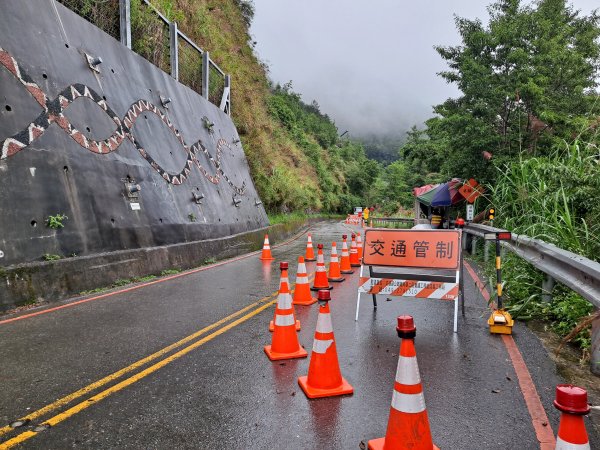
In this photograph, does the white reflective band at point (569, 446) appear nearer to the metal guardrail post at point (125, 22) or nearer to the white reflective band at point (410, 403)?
the white reflective band at point (410, 403)

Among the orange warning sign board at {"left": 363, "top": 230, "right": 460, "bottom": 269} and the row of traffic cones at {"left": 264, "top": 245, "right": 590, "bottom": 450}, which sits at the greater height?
the orange warning sign board at {"left": 363, "top": 230, "right": 460, "bottom": 269}

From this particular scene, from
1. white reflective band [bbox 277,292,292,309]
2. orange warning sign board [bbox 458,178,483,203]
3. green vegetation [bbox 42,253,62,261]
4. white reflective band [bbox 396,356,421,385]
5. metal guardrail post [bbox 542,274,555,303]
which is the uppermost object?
orange warning sign board [bbox 458,178,483,203]

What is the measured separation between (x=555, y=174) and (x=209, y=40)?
19573 mm

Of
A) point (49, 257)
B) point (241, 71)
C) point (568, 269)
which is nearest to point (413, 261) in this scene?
point (568, 269)

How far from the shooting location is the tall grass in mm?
5965

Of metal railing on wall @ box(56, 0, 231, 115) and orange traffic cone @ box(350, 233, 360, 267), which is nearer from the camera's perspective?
metal railing on wall @ box(56, 0, 231, 115)

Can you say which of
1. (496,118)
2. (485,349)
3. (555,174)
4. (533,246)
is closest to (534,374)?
(485,349)

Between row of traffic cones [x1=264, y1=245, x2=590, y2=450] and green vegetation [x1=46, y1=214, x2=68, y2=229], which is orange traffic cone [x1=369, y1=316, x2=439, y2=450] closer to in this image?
row of traffic cones [x1=264, y1=245, x2=590, y2=450]

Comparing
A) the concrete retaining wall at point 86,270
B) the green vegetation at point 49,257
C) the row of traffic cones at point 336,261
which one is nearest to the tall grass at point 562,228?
the row of traffic cones at point 336,261

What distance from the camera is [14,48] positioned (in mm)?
7734

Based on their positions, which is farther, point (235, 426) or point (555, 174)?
point (555, 174)

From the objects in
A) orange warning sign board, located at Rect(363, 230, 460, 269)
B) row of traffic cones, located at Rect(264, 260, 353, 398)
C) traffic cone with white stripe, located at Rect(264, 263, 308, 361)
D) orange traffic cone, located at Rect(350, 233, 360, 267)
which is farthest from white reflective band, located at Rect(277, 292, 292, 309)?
orange traffic cone, located at Rect(350, 233, 360, 267)

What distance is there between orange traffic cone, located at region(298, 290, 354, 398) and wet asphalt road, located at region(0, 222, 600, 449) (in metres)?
0.10

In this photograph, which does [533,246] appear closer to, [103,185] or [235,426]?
[235,426]
